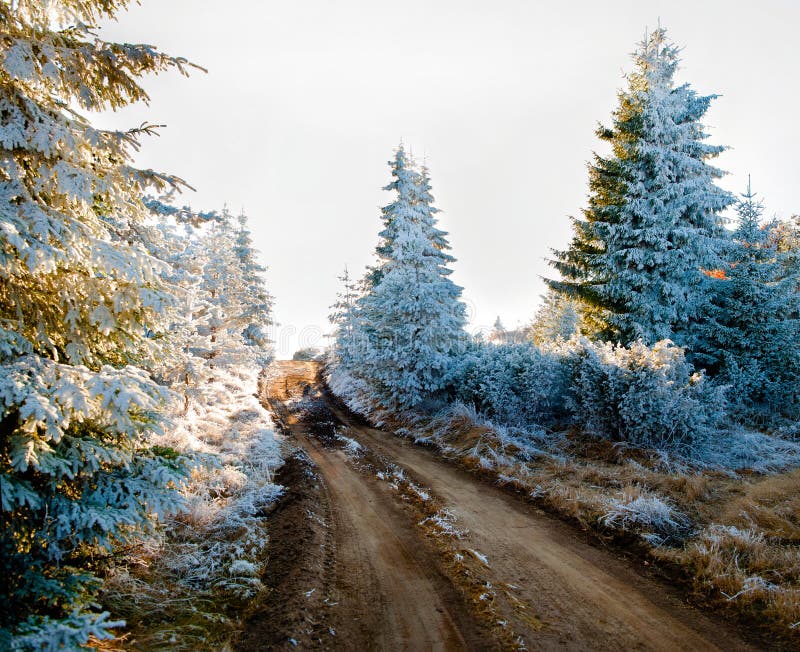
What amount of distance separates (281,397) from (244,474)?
709 inches

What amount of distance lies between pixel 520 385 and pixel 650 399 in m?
4.52

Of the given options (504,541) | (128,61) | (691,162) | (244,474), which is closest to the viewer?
(128,61)

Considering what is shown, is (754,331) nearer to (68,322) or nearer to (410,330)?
(410,330)

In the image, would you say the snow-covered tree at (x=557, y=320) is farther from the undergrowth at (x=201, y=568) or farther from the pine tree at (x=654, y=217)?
the undergrowth at (x=201, y=568)

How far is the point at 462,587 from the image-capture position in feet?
18.6

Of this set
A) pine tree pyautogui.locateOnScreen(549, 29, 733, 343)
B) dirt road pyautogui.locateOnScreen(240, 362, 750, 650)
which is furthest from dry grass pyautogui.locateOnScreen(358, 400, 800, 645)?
pine tree pyautogui.locateOnScreen(549, 29, 733, 343)

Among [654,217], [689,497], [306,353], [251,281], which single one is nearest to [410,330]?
[654,217]

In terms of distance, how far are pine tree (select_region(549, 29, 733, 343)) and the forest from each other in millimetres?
111

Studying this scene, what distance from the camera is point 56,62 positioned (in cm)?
444

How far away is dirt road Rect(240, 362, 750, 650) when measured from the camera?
4629 mm

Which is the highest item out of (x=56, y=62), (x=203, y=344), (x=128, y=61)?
(x=128, y=61)

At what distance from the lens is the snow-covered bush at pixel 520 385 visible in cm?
1428

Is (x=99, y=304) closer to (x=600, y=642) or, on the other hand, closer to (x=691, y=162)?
(x=600, y=642)

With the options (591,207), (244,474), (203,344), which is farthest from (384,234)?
(244,474)
